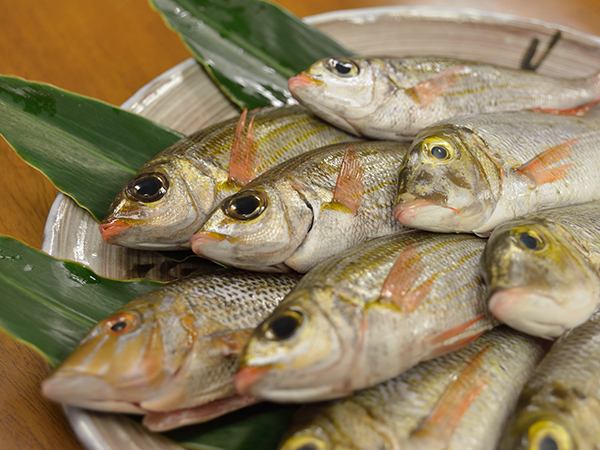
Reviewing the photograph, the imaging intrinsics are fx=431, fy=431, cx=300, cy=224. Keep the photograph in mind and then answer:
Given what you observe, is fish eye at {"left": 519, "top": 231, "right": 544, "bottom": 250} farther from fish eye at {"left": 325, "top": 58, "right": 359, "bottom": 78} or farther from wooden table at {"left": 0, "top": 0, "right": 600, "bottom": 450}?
wooden table at {"left": 0, "top": 0, "right": 600, "bottom": 450}

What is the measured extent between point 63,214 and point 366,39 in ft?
4.39

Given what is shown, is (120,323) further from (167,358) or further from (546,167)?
(546,167)

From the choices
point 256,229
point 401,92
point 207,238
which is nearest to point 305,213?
point 256,229

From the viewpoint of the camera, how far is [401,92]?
4.44 ft

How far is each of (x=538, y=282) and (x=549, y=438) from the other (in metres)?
0.29

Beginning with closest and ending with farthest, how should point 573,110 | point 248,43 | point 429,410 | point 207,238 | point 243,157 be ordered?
point 429,410, point 207,238, point 243,157, point 573,110, point 248,43

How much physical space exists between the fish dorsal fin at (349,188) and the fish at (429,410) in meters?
0.42

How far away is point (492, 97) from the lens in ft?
4.68

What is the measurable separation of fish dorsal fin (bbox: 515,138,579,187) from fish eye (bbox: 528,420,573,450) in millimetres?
634

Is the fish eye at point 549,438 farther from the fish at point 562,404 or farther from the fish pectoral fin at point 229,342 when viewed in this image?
the fish pectoral fin at point 229,342

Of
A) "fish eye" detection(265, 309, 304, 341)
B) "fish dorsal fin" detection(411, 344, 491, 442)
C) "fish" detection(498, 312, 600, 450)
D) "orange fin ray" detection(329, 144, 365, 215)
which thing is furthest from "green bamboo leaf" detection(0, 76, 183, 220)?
"fish" detection(498, 312, 600, 450)

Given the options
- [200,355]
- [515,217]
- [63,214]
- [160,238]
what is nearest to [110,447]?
[200,355]

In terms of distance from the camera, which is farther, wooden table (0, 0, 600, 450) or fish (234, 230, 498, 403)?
wooden table (0, 0, 600, 450)

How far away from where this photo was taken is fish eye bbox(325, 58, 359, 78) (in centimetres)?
134
